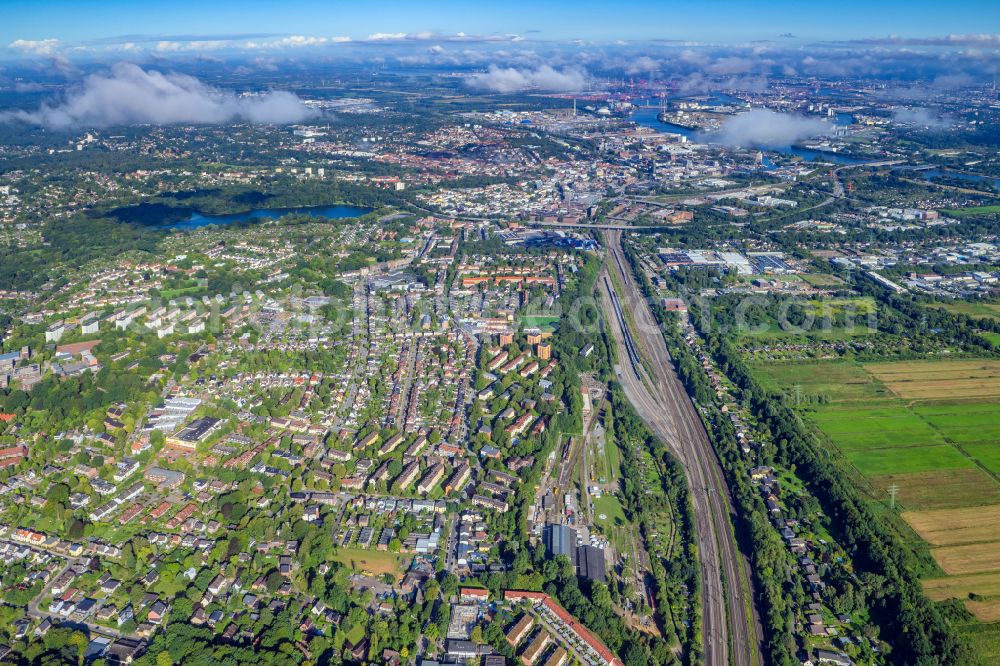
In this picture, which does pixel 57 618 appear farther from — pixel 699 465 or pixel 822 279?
pixel 822 279

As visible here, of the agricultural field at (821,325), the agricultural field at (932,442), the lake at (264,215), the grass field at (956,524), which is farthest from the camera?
the lake at (264,215)

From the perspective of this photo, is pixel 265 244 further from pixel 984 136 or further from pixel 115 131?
pixel 984 136

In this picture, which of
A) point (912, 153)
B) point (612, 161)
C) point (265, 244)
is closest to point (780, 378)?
point (265, 244)

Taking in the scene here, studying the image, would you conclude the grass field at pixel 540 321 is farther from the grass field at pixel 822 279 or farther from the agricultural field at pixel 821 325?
the grass field at pixel 822 279

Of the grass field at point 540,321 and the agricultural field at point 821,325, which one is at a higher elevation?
the agricultural field at point 821,325

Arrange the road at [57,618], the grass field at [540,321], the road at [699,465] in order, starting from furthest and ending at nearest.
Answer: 1. the grass field at [540,321]
2. the road at [699,465]
3. the road at [57,618]

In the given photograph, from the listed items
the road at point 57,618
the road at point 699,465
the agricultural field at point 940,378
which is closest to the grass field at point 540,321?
the road at point 699,465

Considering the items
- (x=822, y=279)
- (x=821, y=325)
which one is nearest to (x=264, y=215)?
(x=822, y=279)
